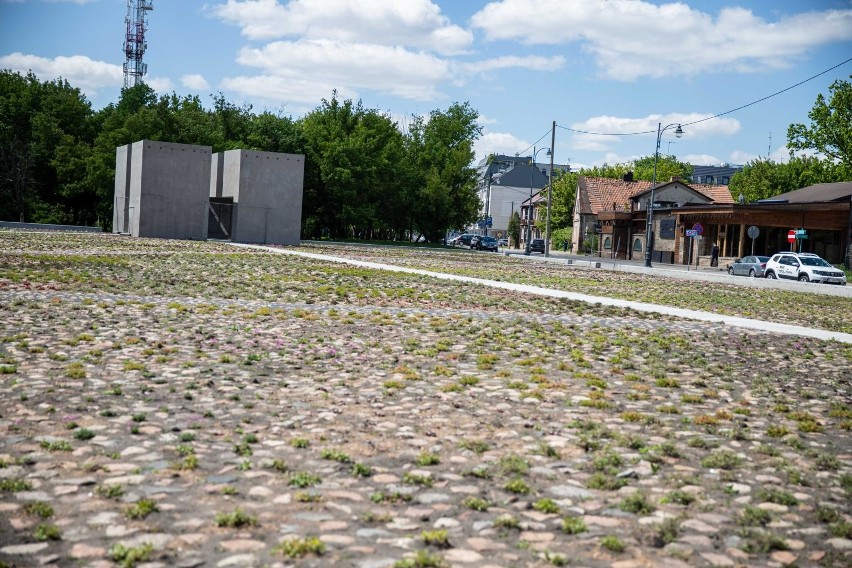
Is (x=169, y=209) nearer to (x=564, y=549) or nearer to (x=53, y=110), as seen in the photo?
(x=53, y=110)

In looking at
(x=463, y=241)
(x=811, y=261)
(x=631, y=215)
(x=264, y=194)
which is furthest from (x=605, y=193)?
(x=811, y=261)

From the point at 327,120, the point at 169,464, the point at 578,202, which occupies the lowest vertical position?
the point at 169,464

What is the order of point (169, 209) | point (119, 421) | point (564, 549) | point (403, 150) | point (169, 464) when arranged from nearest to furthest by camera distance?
point (564, 549) → point (169, 464) → point (119, 421) → point (169, 209) → point (403, 150)

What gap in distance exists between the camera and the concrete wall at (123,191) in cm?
6388

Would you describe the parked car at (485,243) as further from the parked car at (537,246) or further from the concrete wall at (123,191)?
the concrete wall at (123,191)

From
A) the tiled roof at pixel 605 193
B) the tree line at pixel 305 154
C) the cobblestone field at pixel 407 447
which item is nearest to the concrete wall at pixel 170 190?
the tree line at pixel 305 154

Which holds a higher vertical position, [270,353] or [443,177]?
[443,177]

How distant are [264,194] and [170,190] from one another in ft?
21.1

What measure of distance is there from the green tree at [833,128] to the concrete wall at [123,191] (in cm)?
4943

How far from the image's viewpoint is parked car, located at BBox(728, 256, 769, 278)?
48756mm

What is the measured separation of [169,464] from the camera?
18.6ft

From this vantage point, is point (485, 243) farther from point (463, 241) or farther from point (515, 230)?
point (515, 230)

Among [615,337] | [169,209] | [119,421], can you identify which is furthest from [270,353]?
[169,209]

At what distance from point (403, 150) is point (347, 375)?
87.5 metres
